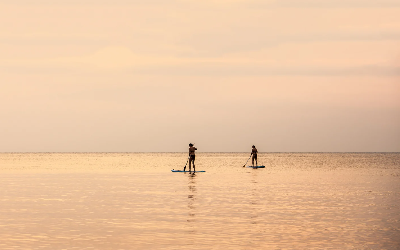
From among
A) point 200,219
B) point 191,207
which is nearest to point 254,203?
point 191,207

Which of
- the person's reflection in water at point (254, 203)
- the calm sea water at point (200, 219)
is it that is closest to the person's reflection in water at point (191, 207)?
the calm sea water at point (200, 219)

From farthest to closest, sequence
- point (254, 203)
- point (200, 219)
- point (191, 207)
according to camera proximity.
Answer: point (254, 203), point (191, 207), point (200, 219)

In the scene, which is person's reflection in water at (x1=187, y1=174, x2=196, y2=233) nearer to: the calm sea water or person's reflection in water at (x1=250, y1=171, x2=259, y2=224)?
the calm sea water

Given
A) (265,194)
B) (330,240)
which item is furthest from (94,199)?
(330,240)

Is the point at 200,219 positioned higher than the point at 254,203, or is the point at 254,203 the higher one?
the point at 254,203

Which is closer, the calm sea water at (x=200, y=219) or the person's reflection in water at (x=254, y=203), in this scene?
the calm sea water at (x=200, y=219)

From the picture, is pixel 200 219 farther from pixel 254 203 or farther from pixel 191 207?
pixel 254 203

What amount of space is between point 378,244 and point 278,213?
617cm

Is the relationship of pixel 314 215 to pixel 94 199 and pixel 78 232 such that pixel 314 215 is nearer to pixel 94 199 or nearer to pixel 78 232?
pixel 78 232

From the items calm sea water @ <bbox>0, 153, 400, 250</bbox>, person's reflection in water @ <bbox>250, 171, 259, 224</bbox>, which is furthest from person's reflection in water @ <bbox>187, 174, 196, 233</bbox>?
person's reflection in water @ <bbox>250, 171, 259, 224</bbox>

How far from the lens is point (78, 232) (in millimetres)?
15883

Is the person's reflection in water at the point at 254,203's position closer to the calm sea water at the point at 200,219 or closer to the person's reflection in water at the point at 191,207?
the calm sea water at the point at 200,219

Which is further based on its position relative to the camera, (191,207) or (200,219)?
(191,207)

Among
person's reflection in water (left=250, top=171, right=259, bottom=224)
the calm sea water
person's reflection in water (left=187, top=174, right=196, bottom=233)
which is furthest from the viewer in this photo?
person's reflection in water (left=250, top=171, right=259, bottom=224)
